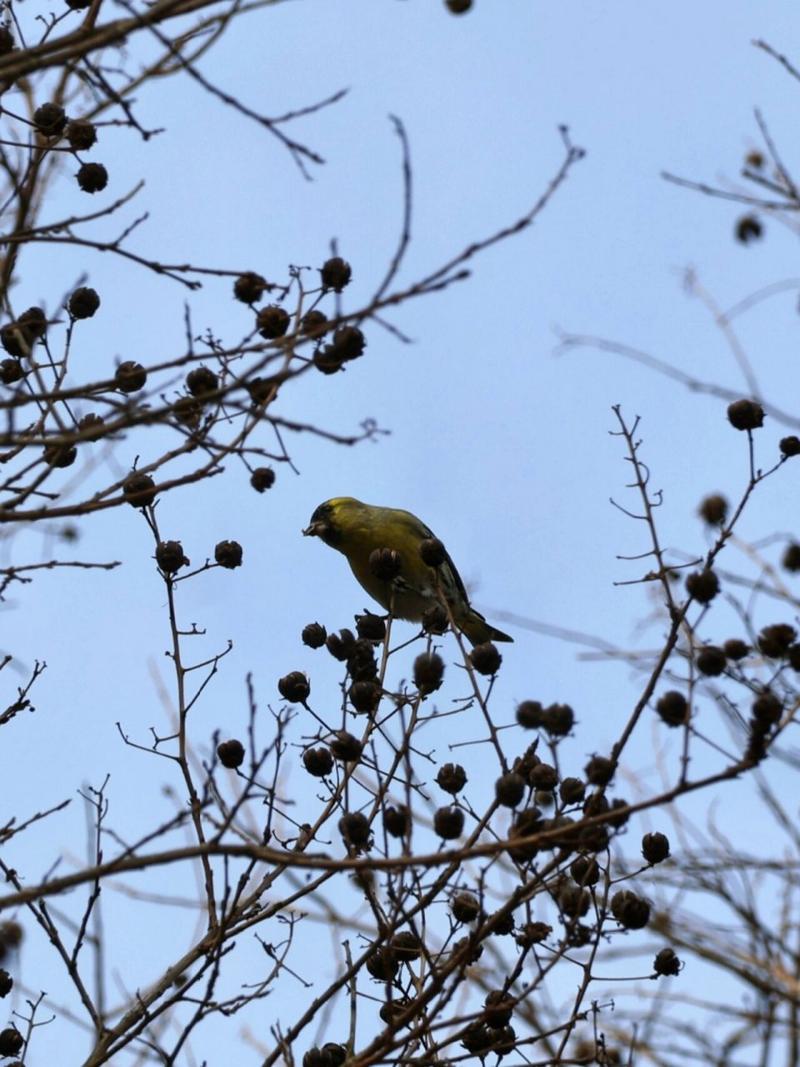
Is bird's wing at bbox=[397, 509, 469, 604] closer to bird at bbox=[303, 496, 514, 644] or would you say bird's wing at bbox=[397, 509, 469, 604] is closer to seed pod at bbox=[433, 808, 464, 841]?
bird at bbox=[303, 496, 514, 644]

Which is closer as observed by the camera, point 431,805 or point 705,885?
Answer: point 431,805

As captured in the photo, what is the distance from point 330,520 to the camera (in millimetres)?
7105

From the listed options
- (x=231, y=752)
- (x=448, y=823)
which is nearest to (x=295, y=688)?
(x=231, y=752)

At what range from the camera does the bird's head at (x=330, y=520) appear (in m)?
6.80

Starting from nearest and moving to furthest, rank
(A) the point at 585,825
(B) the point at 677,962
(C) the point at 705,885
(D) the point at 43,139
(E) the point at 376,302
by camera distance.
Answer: (A) the point at 585,825, (E) the point at 376,302, (B) the point at 677,962, (D) the point at 43,139, (C) the point at 705,885

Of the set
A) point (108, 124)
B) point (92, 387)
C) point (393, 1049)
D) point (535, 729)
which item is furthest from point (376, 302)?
point (393, 1049)

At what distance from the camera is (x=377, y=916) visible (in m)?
3.02

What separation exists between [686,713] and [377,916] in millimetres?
872

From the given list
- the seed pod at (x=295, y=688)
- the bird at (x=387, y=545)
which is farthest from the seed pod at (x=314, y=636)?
the bird at (x=387, y=545)

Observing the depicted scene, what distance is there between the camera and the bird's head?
680 centimetres

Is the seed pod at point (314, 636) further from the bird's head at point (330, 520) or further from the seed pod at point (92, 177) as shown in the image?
the bird's head at point (330, 520)

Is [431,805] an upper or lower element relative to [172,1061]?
upper

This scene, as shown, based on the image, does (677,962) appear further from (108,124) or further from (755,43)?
(755,43)

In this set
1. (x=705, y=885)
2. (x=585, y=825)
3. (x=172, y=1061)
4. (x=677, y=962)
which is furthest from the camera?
(x=705, y=885)
